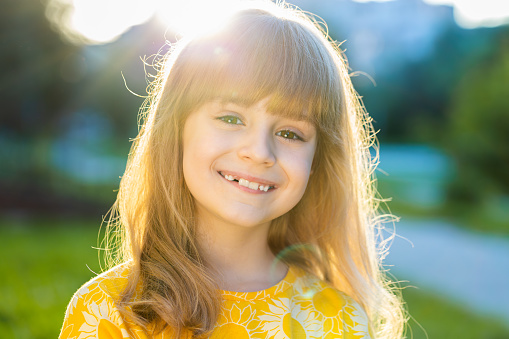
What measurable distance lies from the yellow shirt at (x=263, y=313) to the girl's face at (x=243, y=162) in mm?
305

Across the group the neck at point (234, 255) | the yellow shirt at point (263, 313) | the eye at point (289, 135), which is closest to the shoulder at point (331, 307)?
the yellow shirt at point (263, 313)

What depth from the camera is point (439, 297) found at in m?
5.59

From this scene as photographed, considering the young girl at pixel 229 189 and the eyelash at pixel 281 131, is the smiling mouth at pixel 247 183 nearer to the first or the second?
the young girl at pixel 229 189

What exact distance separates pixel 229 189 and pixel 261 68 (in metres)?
0.43

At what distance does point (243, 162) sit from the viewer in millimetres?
1829

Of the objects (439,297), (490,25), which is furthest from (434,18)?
(439,297)

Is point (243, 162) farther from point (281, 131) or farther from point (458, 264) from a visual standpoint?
point (458, 264)

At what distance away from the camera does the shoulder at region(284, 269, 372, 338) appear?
198cm

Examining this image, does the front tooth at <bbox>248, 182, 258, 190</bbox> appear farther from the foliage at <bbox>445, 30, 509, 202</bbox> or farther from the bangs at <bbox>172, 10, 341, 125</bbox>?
the foliage at <bbox>445, 30, 509, 202</bbox>

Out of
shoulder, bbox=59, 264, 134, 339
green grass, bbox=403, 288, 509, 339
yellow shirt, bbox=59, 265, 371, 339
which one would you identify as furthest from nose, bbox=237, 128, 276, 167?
green grass, bbox=403, 288, 509, 339

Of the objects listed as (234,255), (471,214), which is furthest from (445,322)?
(471,214)

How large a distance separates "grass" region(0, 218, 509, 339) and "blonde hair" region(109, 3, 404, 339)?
2.56 metres

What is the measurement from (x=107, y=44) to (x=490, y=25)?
9.50 meters

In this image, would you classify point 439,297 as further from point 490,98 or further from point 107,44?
point 107,44
